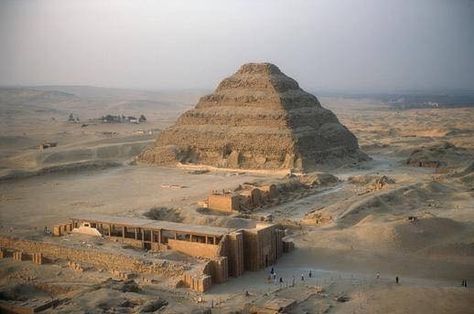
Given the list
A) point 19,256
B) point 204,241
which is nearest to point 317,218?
point 204,241

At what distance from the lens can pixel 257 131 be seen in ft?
167

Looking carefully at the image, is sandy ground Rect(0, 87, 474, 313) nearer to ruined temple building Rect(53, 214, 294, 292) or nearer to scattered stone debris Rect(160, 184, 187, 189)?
scattered stone debris Rect(160, 184, 187, 189)

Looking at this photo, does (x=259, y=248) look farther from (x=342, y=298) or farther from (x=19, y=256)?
(x=19, y=256)

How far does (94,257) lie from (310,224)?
11567 mm

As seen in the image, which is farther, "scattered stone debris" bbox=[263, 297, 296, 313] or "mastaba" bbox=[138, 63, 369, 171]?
"mastaba" bbox=[138, 63, 369, 171]

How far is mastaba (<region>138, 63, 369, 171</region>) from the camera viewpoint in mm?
49281

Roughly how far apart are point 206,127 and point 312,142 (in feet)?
32.5

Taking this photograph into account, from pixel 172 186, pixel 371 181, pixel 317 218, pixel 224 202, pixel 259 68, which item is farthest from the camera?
pixel 259 68

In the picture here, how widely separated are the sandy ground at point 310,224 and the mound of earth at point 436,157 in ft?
1.01

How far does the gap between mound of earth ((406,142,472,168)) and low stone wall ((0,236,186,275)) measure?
34049 mm

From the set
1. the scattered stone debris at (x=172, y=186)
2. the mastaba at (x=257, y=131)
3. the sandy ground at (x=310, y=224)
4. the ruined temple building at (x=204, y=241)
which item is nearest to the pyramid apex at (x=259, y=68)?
the mastaba at (x=257, y=131)

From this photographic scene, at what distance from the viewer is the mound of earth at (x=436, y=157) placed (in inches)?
1960

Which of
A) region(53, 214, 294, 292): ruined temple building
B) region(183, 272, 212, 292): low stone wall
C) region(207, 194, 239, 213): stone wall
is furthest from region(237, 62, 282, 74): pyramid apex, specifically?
region(183, 272, 212, 292): low stone wall

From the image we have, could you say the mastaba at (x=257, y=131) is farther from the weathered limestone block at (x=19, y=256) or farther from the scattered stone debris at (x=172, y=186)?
the weathered limestone block at (x=19, y=256)
